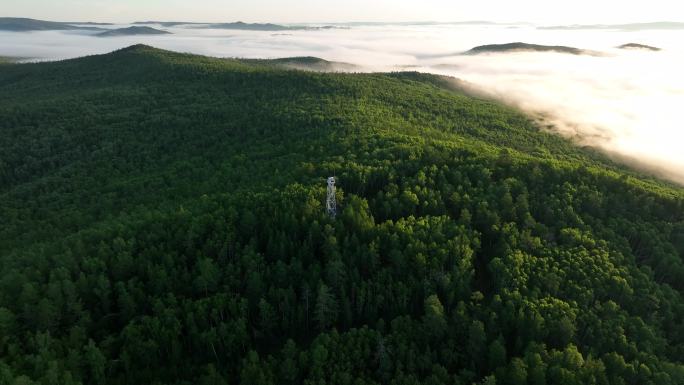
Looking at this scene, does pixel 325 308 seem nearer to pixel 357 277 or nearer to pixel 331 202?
pixel 357 277

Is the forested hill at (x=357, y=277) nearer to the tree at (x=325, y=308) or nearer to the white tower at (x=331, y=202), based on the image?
the tree at (x=325, y=308)

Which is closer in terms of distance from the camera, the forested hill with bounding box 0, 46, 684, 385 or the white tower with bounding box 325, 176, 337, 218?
the forested hill with bounding box 0, 46, 684, 385

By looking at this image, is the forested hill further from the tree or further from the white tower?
the white tower

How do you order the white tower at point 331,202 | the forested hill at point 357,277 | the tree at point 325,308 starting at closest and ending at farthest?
1. the forested hill at point 357,277
2. the tree at point 325,308
3. the white tower at point 331,202

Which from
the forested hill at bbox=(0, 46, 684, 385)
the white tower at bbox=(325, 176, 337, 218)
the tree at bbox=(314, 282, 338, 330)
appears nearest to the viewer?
the forested hill at bbox=(0, 46, 684, 385)

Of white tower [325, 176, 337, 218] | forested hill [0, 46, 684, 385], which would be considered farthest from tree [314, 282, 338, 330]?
white tower [325, 176, 337, 218]

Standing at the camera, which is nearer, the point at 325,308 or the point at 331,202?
the point at 325,308

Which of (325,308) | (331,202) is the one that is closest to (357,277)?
(325,308)

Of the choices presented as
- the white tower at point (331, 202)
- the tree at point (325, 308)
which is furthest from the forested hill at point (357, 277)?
→ the white tower at point (331, 202)

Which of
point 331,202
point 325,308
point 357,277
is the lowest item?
point 325,308

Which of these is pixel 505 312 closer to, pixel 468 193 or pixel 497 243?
pixel 497 243
